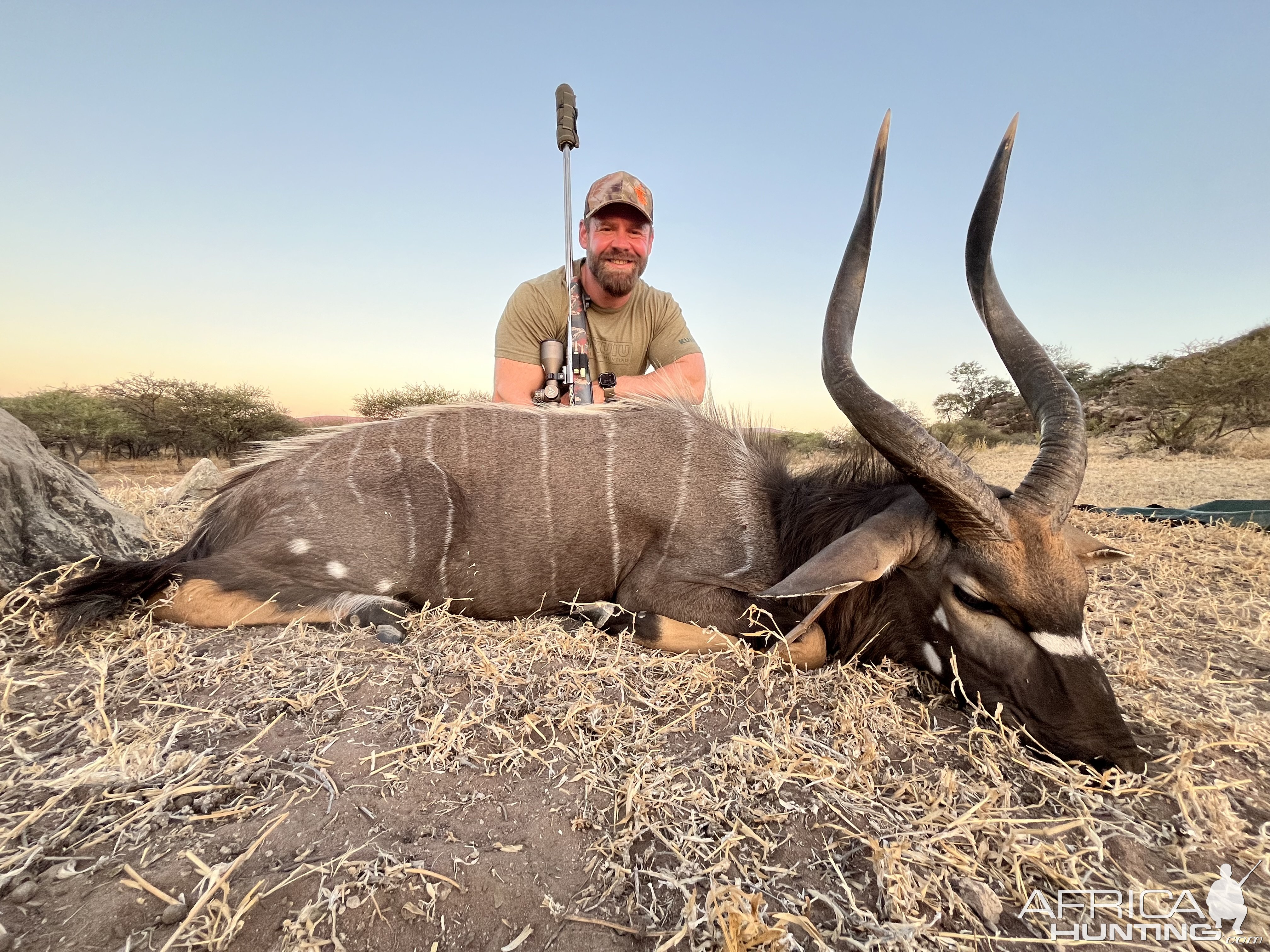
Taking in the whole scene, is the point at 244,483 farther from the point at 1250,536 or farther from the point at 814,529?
the point at 1250,536

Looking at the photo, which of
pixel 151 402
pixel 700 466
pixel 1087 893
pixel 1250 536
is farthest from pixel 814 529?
pixel 151 402

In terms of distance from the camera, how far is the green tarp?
466cm

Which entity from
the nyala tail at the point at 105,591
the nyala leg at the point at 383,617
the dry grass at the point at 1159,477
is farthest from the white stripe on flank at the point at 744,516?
the nyala tail at the point at 105,591

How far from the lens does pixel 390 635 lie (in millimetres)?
2225

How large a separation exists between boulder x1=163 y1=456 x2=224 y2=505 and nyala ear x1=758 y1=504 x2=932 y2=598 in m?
5.25

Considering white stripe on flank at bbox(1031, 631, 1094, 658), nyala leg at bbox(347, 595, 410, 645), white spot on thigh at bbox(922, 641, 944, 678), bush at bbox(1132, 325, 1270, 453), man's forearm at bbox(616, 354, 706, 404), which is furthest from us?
bush at bbox(1132, 325, 1270, 453)

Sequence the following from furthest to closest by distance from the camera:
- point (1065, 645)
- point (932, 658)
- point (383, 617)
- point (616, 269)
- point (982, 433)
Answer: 1. point (982, 433)
2. point (616, 269)
3. point (383, 617)
4. point (932, 658)
5. point (1065, 645)

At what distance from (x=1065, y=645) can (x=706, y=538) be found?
4.44 ft

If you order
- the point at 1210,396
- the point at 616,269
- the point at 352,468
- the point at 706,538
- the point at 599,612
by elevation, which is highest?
the point at 616,269

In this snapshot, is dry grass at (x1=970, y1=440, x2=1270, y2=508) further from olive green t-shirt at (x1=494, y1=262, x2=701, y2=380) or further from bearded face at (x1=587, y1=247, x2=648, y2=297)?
bearded face at (x1=587, y1=247, x2=648, y2=297)

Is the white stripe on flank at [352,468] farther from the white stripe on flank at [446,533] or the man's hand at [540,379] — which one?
the man's hand at [540,379]

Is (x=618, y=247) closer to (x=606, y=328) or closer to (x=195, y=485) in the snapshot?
(x=606, y=328)

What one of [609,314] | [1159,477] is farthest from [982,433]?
[609,314]

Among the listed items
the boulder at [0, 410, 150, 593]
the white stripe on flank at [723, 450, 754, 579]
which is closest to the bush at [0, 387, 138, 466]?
the boulder at [0, 410, 150, 593]
